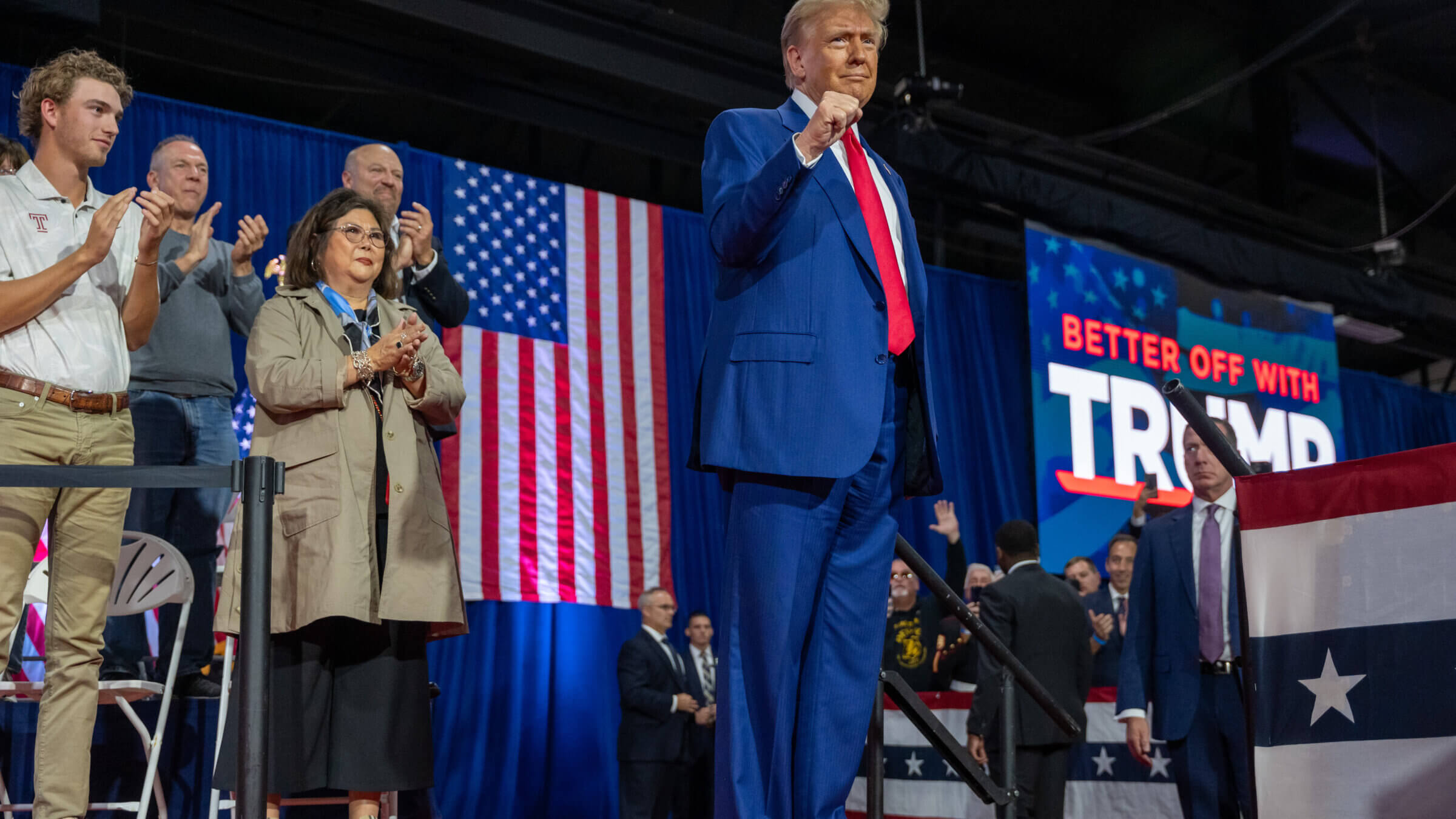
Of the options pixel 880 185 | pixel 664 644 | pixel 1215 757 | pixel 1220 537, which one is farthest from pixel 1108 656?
pixel 880 185

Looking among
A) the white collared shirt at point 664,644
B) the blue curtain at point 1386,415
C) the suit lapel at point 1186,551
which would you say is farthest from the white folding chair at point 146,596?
the blue curtain at point 1386,415

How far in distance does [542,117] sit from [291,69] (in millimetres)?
2063

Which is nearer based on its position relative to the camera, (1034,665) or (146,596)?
(146,596)

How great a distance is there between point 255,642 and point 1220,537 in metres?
2.57

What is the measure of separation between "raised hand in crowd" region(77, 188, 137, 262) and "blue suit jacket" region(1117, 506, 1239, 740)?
105 inches

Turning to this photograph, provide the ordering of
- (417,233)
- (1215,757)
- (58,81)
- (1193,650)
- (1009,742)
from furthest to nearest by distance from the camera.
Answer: (417,233)
(1193,650)
(1215,757)
(1009,742)
(58,81)

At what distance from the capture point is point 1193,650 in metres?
3.35

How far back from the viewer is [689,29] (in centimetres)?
722

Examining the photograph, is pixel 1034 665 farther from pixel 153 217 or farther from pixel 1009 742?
pixel 153 217

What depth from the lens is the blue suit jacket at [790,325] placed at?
1.82 metres

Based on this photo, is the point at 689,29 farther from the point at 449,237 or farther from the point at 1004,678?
the point at 1004,678

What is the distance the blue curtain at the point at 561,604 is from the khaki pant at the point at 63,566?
2431mm

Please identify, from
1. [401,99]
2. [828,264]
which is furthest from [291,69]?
[828,264]

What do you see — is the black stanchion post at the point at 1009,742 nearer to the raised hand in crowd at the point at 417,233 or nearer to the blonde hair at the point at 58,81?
the raised hand in crowd at the point at 417,233
